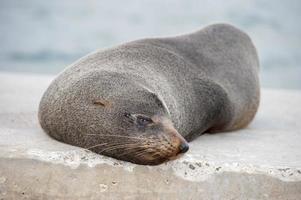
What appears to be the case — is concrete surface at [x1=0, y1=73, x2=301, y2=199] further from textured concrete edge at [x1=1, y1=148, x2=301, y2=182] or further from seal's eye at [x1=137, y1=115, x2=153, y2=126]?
seal's eye at [x1=137, y1=115, x2=153, y2=126]

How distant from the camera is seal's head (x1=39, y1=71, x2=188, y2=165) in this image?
14.9 feet

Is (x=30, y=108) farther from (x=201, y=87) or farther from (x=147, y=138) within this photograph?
(x=147, y=138)

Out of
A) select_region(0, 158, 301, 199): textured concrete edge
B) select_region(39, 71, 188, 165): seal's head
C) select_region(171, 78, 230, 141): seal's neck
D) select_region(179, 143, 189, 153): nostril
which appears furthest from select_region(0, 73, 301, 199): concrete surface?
select_region(171, 78, 230, 141): seal's neck

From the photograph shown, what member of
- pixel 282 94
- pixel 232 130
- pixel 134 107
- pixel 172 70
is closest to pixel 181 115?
pixel 172 70

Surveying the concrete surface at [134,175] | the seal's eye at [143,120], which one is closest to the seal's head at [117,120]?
the seal's eye at [143,120]

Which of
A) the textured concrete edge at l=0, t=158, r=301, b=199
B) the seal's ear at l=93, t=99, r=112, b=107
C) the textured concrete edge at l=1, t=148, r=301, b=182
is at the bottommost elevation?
the textured concrete edge at l=0, t=158, r=301, b=199

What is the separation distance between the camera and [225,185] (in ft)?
15.1

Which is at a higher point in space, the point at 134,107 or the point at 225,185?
the point at 134,107

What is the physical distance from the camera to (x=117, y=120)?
15.4 ft

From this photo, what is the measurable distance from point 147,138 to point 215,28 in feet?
12.1

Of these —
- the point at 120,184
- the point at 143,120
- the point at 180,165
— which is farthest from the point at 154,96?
the point at 120,184

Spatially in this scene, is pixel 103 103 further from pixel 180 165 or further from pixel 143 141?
pixel 180 165

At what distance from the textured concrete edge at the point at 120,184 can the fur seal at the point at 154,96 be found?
0.56 feet

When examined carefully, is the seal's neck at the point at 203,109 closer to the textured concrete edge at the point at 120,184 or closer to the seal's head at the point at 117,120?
the seal's head at the point at 117,120
